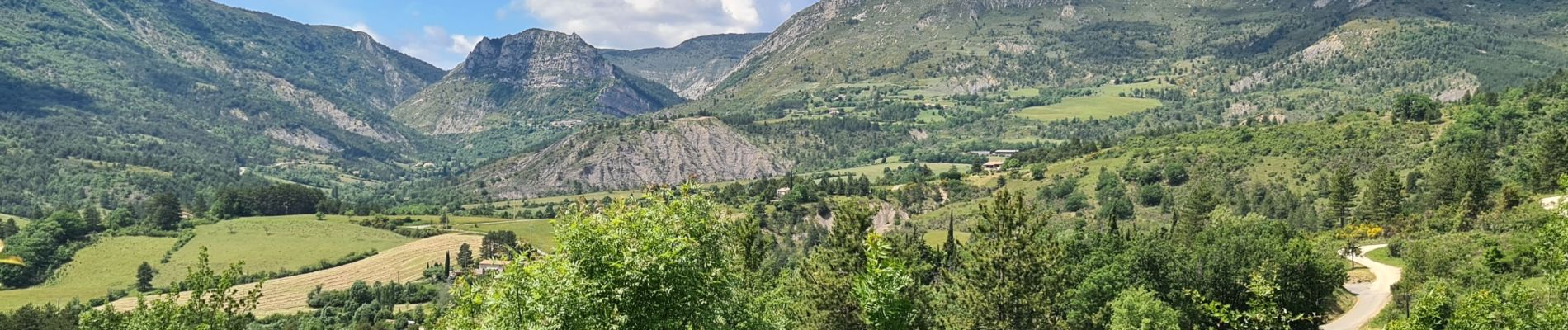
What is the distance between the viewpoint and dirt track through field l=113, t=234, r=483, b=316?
105 meters

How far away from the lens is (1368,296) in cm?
6288

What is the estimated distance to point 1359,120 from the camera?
5325 inches

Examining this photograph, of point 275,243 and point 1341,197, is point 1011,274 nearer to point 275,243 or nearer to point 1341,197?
point 1341,197

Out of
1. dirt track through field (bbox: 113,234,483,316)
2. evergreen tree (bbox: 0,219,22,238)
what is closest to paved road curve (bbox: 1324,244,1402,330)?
dirt track through field (bbox: 113,234,483,316)

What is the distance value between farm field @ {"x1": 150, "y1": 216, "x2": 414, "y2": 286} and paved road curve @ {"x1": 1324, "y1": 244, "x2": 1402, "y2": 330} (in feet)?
419

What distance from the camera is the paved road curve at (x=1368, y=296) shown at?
56.9 metres

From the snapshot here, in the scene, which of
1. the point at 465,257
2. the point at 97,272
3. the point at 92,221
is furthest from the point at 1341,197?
the point at 92,221

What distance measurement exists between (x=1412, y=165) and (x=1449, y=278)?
231 feet

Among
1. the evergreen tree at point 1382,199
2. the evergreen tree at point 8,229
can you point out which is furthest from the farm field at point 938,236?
the evergreen tree at point 8,229

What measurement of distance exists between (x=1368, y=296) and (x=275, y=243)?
143m

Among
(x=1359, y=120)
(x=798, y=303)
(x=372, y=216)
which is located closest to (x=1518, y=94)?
(x=1359, y=120)

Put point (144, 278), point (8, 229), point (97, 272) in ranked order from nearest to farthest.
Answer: point (144, 278), point (97, 272), point (8, 229)

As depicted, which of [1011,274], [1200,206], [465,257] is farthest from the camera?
[465,257]

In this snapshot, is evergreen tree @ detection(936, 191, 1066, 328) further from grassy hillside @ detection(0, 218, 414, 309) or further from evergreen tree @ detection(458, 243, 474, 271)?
grassy hillside @ detection(0, 218, 414, 309)
